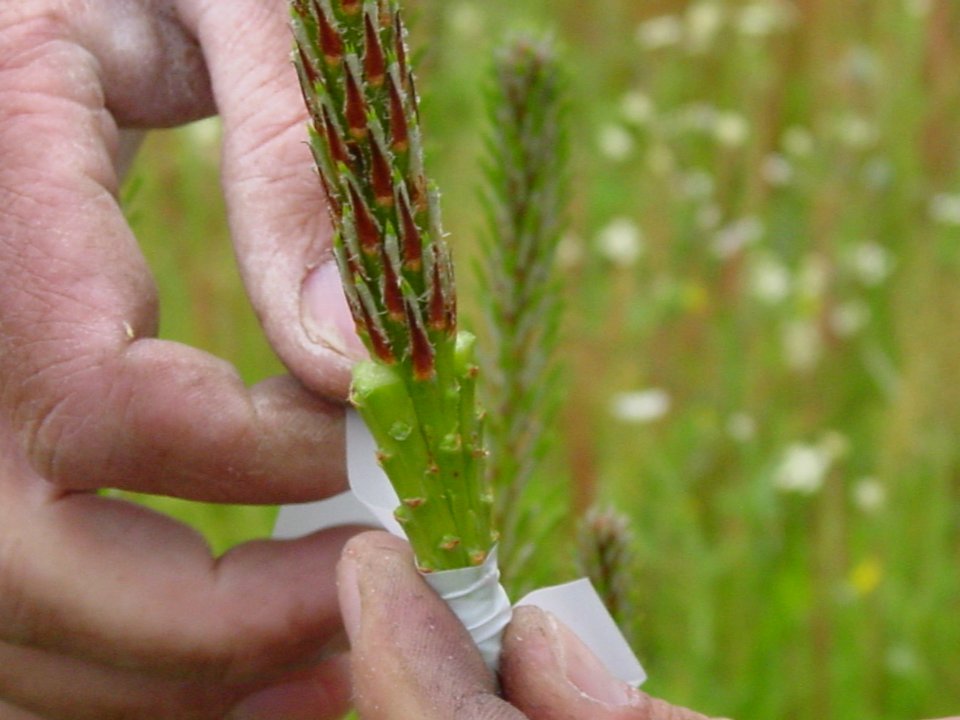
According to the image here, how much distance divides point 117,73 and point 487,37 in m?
2.31

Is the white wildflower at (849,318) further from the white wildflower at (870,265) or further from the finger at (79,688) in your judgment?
the finger at (79,688)

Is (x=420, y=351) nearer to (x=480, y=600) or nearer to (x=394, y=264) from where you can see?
(x=394, y=264)

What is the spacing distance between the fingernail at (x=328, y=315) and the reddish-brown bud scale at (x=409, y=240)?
0.18 meters

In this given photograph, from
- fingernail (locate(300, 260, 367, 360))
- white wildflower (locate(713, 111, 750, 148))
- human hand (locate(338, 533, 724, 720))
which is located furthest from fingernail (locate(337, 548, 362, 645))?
white wildflower (locate(713, 111, 750, 148))

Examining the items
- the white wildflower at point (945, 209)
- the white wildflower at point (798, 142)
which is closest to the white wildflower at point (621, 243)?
the white wildflower at point (798, 142)

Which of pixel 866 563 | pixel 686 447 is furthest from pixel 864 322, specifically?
pixel 866 563

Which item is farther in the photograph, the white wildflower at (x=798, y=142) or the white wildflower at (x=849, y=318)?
the white wildflower at (x=798, y=142)

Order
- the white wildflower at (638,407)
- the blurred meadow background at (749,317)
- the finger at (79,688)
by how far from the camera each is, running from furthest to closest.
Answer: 1. the white wildflower at (638,407)
2. the blurred meadow background at (749,317)
3. the finger at (79,688)

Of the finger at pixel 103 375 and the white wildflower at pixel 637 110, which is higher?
the finger at pixel 103 375

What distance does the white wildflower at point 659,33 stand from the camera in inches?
119

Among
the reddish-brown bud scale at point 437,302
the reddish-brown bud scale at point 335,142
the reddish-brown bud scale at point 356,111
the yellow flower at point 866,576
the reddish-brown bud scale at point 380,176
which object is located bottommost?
the yellow flower at point 866,576

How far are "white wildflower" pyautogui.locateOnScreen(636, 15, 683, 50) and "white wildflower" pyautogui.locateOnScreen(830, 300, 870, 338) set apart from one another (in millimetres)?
885

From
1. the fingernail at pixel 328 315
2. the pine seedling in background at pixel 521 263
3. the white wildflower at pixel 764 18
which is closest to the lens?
the fingernail at pixel 328 315

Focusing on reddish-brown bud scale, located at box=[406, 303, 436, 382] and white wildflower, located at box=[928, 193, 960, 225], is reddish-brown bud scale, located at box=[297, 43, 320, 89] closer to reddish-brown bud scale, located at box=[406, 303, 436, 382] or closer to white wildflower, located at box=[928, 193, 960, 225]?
reddish-brown bud scale, located at box=[406, 303, 436, 382]
